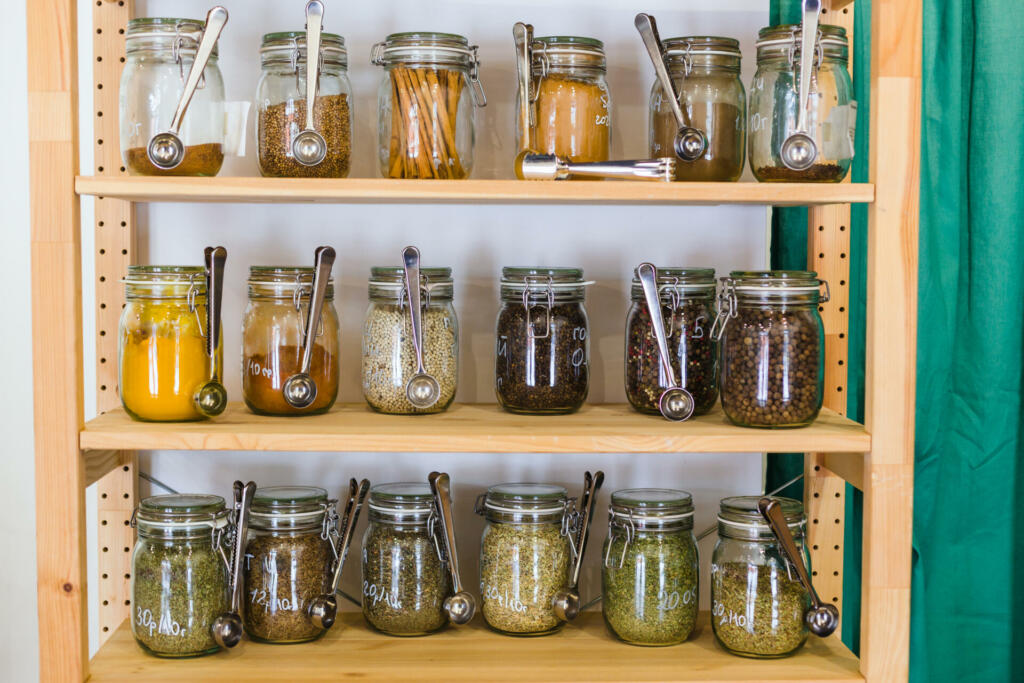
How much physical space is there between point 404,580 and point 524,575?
0.49 feet

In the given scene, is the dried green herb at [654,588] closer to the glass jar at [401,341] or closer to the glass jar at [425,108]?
the glass jar at [401,341]

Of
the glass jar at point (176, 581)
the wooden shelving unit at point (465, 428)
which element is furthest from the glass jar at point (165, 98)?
the glass jar at point (176, 581)

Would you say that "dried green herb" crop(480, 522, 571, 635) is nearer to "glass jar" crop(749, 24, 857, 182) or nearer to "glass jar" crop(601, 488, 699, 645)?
"glass jar" crop(601, 488, 699, 645)

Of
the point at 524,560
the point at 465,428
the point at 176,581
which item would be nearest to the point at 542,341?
the point at 465,428

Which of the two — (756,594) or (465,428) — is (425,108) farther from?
(756,594)

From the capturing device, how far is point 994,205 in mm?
1388

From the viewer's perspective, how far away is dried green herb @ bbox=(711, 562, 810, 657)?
1227 mm

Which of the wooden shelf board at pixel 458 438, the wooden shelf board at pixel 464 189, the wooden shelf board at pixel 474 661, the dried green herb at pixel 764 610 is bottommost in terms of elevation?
the wooden shelf board at pixel 474 661

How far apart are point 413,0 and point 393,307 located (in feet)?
1.50

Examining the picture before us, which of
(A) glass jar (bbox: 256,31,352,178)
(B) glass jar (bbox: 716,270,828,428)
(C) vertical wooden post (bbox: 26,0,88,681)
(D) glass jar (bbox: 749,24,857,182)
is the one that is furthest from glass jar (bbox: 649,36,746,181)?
(C) vertical wooden post (bbox: 26,0,88,681)

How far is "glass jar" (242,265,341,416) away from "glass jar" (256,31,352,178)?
0.14 meters

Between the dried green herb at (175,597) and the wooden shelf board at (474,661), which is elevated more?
the dried green herb at (175,597)

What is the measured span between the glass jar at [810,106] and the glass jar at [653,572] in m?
0.43

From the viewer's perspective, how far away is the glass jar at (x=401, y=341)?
128cm
